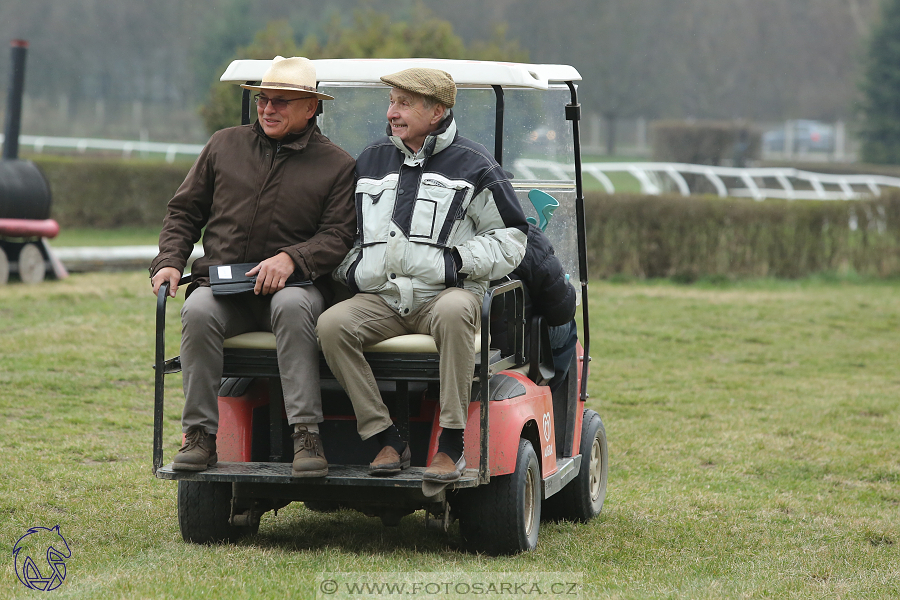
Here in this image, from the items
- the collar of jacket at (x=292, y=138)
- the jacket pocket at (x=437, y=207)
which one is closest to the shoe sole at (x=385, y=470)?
the jacket pocket at (x=437, y=207)

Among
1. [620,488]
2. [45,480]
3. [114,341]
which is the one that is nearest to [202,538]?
[45,480]

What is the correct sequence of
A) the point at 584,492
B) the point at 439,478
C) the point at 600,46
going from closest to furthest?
the point at 439,478 → the point at 584,492 → the point at 600,46

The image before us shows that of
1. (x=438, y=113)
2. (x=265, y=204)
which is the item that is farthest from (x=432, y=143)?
(x=265, y=204)

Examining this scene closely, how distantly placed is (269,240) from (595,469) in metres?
2.08

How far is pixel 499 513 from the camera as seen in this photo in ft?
13.7

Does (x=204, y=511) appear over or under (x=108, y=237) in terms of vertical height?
over

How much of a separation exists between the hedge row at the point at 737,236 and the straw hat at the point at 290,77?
407 inches

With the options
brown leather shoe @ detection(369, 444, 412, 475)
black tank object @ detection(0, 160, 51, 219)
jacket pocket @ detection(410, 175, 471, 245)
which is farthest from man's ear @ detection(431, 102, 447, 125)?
black tank object @ detection(0, 160, 51, 219)

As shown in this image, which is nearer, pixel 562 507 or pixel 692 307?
pixel 562 507

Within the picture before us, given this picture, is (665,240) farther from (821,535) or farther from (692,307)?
(821,535)

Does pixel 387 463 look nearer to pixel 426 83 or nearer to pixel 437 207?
pixel 437 207

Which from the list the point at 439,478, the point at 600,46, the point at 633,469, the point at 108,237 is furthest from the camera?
the point at 600,46

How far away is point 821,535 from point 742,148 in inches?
1209

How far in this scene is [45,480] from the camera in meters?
5.52
